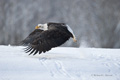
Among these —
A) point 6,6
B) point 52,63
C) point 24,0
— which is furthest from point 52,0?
point 52,63

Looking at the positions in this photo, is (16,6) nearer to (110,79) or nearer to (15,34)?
(15,34)

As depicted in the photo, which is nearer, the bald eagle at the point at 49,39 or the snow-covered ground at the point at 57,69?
the snow-covered ground at the point at 57,69

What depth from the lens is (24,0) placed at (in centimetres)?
1961

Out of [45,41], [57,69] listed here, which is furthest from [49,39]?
[57,69]

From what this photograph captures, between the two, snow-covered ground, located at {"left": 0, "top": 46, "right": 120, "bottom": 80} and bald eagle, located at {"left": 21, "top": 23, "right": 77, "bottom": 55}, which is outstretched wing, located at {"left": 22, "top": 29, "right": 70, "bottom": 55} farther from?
snow-covered ground, located at {"left": 0, "top": 46, "right": 120, "bottom": 80}

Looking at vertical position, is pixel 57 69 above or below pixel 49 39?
below

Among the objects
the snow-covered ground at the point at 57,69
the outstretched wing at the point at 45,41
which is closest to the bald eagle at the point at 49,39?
the outstretched wing at the point at 45,41

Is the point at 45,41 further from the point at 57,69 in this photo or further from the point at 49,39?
the point at 57,69

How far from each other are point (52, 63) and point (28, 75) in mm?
912

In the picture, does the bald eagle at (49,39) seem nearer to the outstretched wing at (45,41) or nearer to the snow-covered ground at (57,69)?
the outstretched wing at (45,41)

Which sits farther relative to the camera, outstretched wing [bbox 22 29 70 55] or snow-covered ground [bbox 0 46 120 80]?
outstretched wing [bbox 22 29 70 55]

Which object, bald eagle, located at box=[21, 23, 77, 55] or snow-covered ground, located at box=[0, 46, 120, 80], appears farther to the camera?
bald eagle, located at box=[21, 23, 77, 55]

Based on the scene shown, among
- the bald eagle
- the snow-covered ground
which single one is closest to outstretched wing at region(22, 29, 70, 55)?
the bald eagle

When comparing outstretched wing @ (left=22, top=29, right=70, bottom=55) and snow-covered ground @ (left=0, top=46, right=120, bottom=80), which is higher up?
outstretched wing @ (left=22, top=29, right=70, bottom=55)
